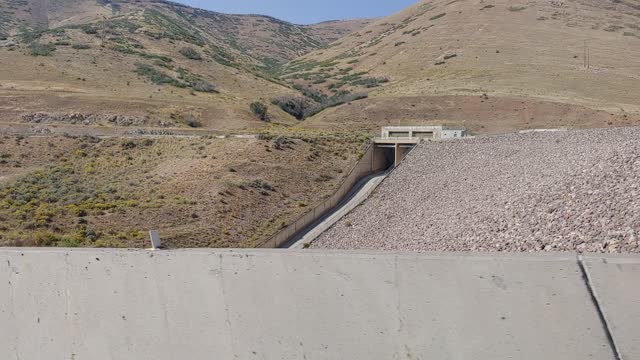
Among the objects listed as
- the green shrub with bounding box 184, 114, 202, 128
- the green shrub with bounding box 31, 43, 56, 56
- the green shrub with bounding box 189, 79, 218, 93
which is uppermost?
the green shrub with bounding box 31, 43, 56, 56

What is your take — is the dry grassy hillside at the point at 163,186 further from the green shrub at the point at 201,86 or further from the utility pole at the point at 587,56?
the utility pole at the point at 587,56


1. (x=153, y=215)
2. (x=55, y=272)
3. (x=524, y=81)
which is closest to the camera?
(x=55, y=272)

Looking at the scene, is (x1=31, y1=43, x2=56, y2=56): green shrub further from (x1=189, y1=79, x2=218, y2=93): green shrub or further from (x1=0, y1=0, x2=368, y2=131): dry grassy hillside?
(x1=189, y1=79, x2=218, y2=93): green shrub

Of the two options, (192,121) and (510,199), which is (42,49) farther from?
(510,199)

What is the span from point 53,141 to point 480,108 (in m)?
48.0

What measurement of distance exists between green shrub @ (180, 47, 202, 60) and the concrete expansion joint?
9873 cm

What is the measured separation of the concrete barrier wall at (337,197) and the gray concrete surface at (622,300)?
21.4 meters

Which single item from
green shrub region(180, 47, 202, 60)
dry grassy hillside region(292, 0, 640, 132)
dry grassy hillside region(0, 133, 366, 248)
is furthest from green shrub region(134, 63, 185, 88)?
dry grassy hillside region(0, 133, 366, 248)

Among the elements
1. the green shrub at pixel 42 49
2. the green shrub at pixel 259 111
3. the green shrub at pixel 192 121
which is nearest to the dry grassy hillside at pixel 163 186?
the green shrub at pixel 192 121

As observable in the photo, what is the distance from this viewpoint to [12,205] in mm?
28328

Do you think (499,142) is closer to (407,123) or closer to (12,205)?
(407,123)

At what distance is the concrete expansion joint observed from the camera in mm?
4227

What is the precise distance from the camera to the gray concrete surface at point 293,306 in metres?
4.50

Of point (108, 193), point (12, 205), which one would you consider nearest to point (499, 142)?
point (108, 193)
